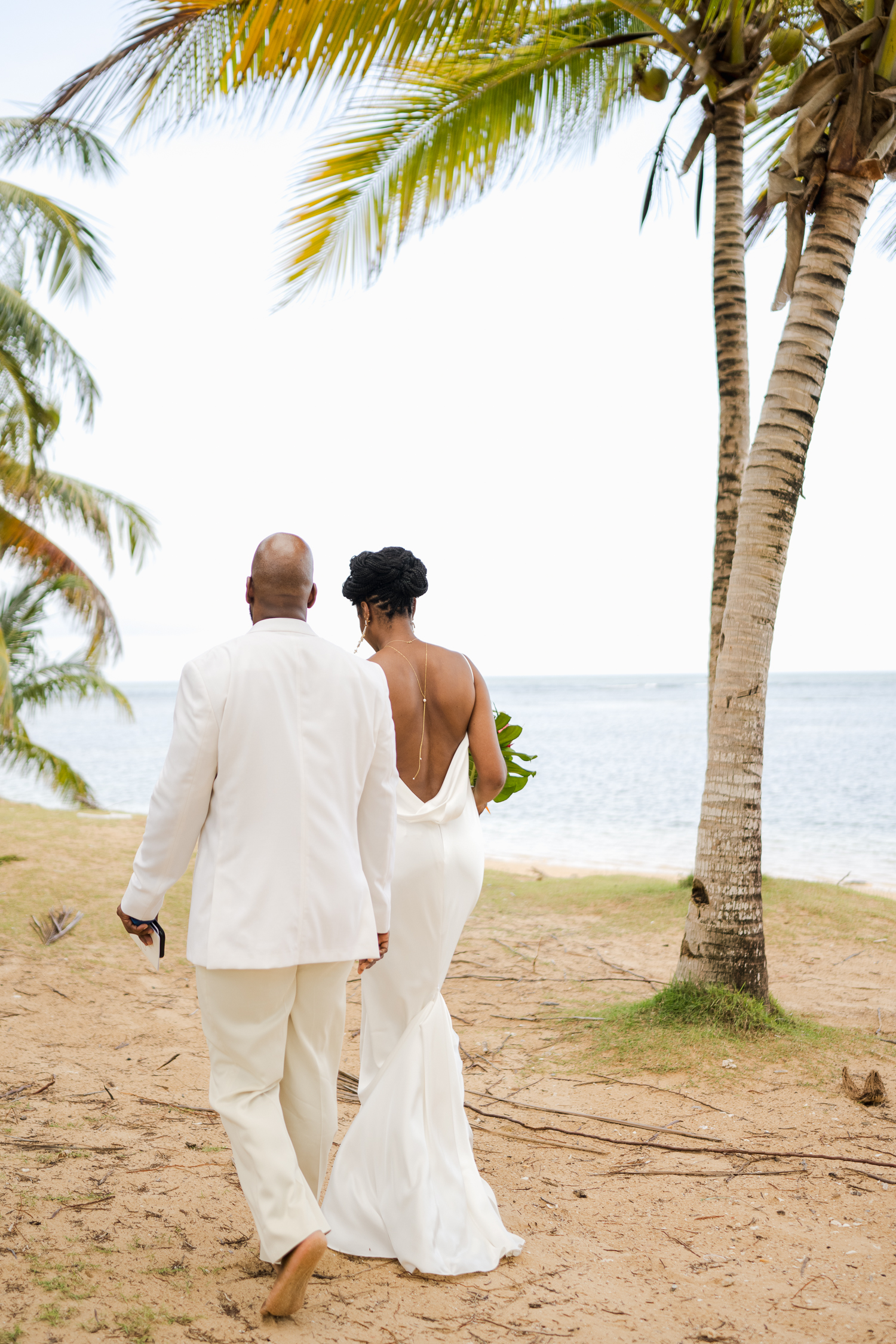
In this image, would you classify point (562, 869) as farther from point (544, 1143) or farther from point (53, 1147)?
point (53, 1147)

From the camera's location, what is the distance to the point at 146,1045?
5.03 m

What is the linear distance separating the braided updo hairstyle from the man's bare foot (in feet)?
6.37

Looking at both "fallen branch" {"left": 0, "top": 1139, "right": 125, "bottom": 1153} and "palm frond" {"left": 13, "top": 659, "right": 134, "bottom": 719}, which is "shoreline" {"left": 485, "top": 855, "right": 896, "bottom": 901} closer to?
"palm frond" {"left": 13, "top": 659, "right": 134, "bottom": 719}

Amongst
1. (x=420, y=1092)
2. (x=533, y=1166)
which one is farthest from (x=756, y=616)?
(x=420, y=1092)

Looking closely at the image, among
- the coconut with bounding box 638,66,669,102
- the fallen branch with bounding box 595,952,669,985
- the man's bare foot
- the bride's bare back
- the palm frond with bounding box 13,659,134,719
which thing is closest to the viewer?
the man's bare foot

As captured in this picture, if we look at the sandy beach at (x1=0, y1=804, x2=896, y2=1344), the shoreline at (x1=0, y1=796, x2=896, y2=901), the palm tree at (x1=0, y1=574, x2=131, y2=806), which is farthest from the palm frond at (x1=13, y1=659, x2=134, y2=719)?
the sandy beach at (x1=0, y1=804, x2=896, y2=1344)

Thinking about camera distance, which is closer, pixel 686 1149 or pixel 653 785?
pixel 686 1149

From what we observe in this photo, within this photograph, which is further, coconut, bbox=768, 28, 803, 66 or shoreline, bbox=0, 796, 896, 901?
shoreline, bbox=0, 796, 896, 901

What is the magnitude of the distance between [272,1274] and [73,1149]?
3.85 feet

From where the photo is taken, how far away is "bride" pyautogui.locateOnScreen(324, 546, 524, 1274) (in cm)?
304

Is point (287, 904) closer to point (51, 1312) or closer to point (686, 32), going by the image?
point (51, 1312)

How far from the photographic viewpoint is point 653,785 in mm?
27531

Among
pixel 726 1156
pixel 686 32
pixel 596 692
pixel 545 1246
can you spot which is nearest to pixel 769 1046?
pixel 726 1156

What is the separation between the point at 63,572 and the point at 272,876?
1186cm
